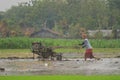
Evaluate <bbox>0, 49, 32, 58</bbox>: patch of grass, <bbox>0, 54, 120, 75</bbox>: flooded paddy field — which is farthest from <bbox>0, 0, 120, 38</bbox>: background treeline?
<bbox>0, 54, 120, 75</bbox>: flooded paddy field

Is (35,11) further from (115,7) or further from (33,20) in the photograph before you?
(115,7)

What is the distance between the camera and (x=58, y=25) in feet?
337

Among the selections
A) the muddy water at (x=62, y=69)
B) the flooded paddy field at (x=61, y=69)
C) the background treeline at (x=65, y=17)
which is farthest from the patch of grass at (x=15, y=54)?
the background treeline at (x=65, y=17)

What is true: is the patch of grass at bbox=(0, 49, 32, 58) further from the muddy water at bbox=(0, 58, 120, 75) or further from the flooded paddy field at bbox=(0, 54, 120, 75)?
the muddy water at bbox=(0, 58, 120, 75)

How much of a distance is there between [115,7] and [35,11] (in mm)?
26949

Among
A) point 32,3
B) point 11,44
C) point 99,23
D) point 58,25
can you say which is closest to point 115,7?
point 99,23

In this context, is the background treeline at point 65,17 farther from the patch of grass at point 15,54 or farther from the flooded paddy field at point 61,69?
the flooded paddy field at point 61,69

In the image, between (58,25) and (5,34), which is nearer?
(5,34)

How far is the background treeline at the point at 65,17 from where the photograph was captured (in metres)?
90.1

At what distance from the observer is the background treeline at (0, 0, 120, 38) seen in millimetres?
90062

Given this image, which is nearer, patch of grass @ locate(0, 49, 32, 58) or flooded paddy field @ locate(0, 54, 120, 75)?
flooded paddy field @ locate(0, 54, 120, 75)

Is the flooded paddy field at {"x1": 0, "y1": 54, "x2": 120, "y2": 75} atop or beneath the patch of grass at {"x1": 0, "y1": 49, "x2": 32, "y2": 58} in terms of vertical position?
beneath

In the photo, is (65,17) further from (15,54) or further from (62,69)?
(62,69)

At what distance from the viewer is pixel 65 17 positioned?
4082 inches
